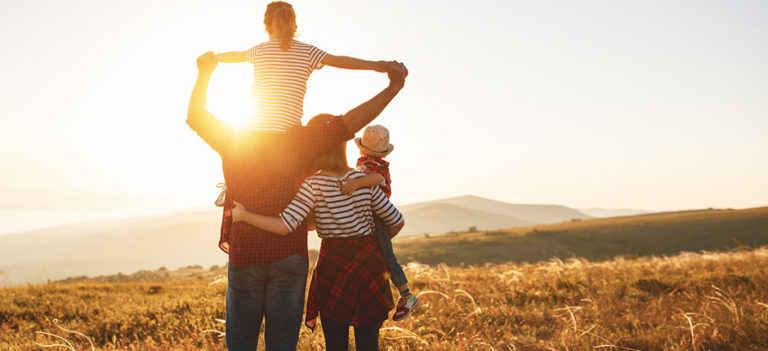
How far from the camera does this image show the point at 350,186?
10.6 feet

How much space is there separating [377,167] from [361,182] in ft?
1.13

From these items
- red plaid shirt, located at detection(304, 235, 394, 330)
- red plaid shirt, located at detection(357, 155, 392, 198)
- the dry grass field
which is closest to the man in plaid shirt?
red plaid shirt, located at detection(304, 235, 394, 330)

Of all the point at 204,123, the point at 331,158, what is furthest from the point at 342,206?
the point at 204,123

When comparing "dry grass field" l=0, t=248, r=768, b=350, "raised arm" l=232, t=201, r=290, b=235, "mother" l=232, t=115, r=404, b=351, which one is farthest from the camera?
"dry grass field" l=0, t=248, r=768, b=350

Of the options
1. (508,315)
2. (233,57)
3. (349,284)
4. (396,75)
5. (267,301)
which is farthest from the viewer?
(508,315)

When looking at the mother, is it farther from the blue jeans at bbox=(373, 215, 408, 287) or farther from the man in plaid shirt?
the man in plaid shirt

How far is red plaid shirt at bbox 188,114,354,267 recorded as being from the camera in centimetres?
287

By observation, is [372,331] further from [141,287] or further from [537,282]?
[141,287]

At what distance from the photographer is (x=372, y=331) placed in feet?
11.5

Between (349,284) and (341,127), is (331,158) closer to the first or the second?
(341,127)

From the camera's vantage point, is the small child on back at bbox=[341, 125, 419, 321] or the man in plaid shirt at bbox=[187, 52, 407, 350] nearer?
the man in plaid shirt at bbox=[187, 52, 407, 350]

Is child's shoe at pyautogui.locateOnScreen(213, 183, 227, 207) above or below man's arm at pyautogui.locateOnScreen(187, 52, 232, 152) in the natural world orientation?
below

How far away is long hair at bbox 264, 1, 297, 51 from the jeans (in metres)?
2.11

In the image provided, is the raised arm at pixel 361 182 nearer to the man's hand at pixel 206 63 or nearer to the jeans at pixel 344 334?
the jeans at pixel 344 334
